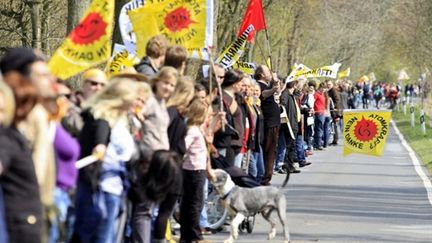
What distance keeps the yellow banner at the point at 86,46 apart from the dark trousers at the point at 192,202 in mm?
2112

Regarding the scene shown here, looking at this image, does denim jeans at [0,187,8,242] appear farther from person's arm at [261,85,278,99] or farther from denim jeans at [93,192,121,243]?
person's arm at [261,85,278,99]

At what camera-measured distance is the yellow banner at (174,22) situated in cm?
1302

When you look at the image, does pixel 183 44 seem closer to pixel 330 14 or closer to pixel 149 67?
pixel 149 67

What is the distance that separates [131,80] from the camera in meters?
9.55

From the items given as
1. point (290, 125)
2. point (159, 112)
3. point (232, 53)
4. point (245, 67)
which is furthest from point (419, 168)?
point (159, 112)

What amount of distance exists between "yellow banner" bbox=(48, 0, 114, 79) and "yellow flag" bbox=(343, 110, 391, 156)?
33.7 feet

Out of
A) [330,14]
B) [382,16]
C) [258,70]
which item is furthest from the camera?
[382,16]

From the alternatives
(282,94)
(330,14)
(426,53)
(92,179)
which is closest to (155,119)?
(92,179)

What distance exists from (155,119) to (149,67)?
45.9 inches

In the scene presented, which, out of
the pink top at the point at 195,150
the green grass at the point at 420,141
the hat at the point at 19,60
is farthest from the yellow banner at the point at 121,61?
the green grass at the point at 420,141

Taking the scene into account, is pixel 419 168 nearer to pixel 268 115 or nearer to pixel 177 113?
pixel 268 115

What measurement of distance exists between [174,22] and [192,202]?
1.98 m

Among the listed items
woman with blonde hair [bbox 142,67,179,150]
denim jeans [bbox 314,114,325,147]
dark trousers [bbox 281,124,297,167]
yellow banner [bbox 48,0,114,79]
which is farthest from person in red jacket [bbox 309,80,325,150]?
yellow banner [bbox 48,0,114,79]

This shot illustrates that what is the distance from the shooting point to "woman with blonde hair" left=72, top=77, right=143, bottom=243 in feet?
30.6
